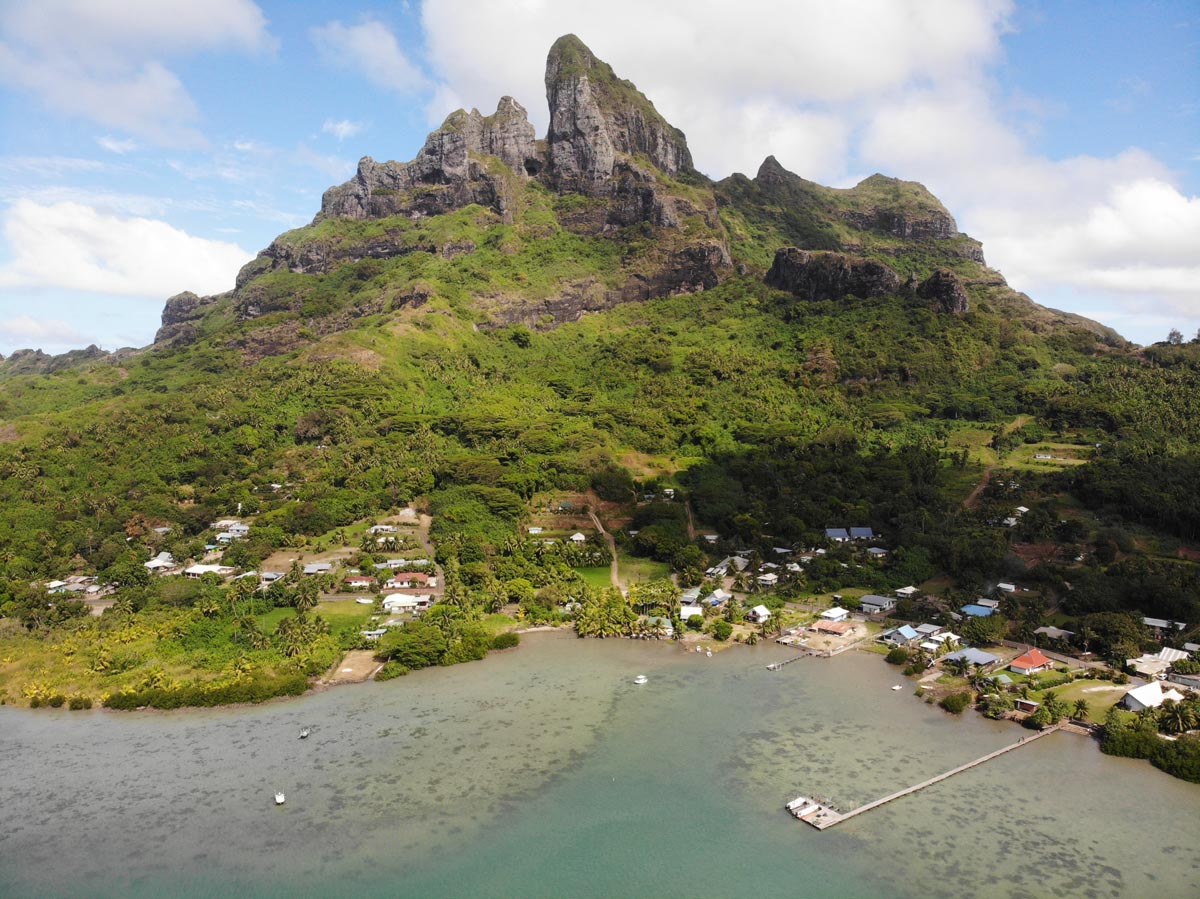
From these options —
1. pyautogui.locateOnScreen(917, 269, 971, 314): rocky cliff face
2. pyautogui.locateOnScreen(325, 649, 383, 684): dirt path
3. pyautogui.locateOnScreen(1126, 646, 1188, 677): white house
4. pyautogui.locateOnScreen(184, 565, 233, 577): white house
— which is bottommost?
pyautogui.locateOnScreen(325, 649, 383, 684): dirt path

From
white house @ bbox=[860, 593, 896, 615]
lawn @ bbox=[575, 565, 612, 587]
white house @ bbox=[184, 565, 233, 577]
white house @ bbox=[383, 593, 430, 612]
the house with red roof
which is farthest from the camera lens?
lawn @ bbox=[575, 565, 612, 587]

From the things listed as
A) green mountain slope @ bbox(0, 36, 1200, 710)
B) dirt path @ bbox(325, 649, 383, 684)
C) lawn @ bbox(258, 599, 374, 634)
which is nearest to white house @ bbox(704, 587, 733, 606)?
green mountain slope @ bbox(0, 36, 1200, 710)

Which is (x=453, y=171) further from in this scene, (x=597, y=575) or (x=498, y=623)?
(x=498, y=623)

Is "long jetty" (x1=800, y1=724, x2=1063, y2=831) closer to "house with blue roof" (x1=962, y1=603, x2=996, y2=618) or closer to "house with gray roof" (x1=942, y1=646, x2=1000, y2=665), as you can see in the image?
"house with gray roof" (x1=942, y1=646, x2=1000, y2=665)

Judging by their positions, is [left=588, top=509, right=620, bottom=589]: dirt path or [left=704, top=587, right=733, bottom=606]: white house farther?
[left=588, top=509, right=620, bottom=589]: dirt path

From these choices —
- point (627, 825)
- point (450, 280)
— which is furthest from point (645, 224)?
point (627, 825)

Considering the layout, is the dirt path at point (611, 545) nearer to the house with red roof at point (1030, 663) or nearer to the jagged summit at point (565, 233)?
the house with red roof at point (1030, 663)
